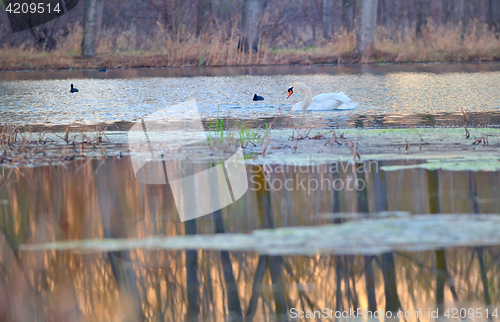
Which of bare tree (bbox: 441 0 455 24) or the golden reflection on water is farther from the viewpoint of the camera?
bare tree (bbox: 441 0 455 24)

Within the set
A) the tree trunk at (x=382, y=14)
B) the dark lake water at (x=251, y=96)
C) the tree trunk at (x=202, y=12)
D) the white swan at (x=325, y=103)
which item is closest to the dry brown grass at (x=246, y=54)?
the tree trunk at (x=202, y=12)

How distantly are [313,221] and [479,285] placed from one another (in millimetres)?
1029

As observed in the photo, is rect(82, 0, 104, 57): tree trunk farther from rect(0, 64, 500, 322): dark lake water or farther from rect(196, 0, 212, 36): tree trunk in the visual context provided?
rect(0, 64, 500, 322): dark lake water

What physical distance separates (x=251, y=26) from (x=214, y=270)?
18692mm

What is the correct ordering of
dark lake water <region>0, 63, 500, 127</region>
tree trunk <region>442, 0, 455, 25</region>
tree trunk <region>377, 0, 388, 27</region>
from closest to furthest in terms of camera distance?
dark lake water <region>0, 63, 500, 127</region>, tree trunk <region>377, 0, 388, 27</region>, tree trunk <region>442, 0, 455, 25</region>

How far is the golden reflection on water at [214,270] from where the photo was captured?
236 cm

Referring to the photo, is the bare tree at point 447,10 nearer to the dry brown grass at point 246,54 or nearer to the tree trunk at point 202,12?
the dry brown grass at point 246,54

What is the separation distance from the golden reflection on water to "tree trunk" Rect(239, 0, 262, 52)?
16.5 meters

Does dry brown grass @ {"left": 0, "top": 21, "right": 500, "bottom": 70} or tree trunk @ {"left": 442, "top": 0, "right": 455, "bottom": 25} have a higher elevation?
tree trunk @ {"left": 442, "top": 0, "right": 455, "bottom": 25}

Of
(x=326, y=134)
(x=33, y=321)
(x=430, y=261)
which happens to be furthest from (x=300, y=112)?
(x=33, y=321)

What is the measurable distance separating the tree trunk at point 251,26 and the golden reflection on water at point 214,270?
16.5 m

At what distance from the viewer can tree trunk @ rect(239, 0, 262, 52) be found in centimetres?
2064

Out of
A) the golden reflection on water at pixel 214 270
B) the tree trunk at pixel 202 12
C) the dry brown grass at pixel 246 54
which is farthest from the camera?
the tree trunk at pixel 202 12

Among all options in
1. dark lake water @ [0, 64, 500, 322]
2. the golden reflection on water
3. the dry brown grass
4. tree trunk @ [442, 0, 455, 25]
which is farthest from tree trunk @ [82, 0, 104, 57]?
tree trunk @ [442, 0, 455, 25]
